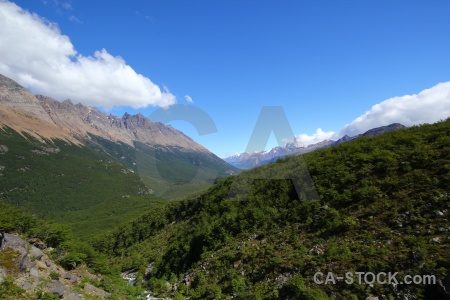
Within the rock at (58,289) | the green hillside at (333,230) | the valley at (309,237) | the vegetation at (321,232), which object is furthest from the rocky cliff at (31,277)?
the green hillside at (333,230)

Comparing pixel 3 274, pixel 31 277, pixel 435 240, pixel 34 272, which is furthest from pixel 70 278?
pixel 435 240

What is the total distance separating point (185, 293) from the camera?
30.6 metres

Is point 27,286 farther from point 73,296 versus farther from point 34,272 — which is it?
point 73,296

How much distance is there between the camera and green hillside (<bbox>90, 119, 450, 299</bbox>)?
20562 mm

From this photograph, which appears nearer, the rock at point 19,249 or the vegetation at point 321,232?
the rock at point 19,249

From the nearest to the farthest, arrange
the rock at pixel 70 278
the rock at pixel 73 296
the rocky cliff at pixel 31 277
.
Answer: the rocky cliff at pixel 31 277 < the rock at pixel 73 296 < the rock at pixel 70 278

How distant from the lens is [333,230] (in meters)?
27.2

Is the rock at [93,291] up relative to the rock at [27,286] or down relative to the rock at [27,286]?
down

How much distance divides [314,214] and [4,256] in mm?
31349

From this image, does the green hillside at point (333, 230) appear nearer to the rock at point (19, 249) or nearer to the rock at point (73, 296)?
the rock at point (73, 296)

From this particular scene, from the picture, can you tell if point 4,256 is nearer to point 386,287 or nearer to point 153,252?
point 386,287

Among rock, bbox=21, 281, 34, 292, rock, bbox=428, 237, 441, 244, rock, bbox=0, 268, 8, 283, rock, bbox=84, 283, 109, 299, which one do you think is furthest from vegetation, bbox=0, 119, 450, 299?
rock, bbox=0, 268, 8, 283

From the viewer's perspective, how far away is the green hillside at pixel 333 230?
20.6m

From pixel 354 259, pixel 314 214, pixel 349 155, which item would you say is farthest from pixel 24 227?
pixel 349 155
